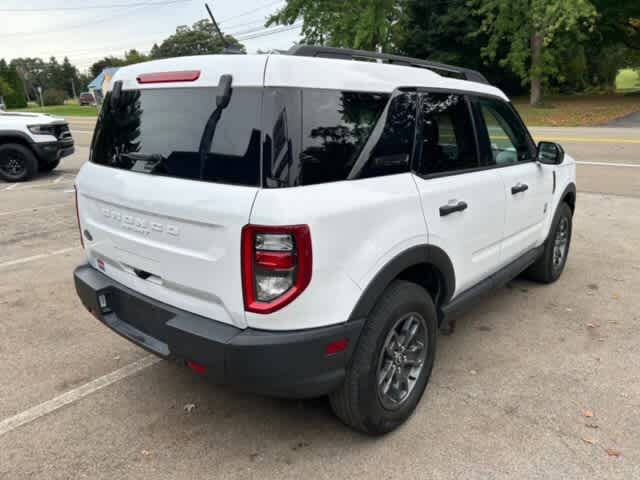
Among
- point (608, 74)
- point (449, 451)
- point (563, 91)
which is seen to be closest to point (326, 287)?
point (449, 451)

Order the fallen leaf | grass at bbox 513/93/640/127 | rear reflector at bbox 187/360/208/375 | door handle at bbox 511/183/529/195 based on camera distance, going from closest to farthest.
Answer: rear reflector at bbox 187/360/208/375
the fallen leaf
door handle at bbox 511/183/529/195
grass at bbox 513/93/640/127

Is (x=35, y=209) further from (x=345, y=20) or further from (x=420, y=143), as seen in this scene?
(x=345, y=20)

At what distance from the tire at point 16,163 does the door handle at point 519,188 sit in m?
10.9

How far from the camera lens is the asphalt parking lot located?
2514mm

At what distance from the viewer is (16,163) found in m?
11.3

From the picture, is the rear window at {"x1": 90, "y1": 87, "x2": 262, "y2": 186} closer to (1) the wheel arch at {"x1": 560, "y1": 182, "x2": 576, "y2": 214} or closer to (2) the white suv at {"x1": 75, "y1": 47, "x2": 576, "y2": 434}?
(2) the white suv at {"x1": 75, "y1": 47, "x2": 576, "y2": 434}

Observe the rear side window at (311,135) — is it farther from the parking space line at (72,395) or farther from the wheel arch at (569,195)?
the wheel arch at (569,195)

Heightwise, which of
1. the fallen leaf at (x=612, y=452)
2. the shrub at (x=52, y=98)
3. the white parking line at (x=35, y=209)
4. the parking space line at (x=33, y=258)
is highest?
the shrub at (x=52, y=98)

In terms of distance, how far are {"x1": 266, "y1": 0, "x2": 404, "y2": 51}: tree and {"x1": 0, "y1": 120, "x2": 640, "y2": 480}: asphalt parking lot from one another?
27.8 meters

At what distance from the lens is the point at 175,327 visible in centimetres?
235

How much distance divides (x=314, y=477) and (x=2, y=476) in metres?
1.50

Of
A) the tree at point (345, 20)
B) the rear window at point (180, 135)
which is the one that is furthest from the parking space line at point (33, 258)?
the tree at point (345, 20)

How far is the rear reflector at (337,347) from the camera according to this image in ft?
7.38

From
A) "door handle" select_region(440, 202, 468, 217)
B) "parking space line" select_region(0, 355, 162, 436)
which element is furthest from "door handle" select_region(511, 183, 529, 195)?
"parking space line" select_region(0, 355, 162, 436)
